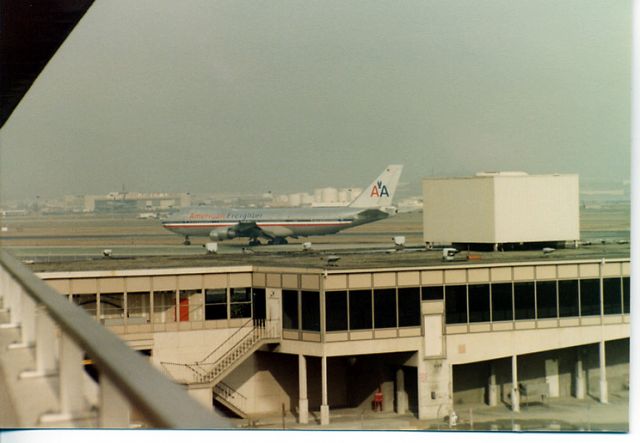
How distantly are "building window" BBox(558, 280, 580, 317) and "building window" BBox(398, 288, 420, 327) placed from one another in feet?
8.58

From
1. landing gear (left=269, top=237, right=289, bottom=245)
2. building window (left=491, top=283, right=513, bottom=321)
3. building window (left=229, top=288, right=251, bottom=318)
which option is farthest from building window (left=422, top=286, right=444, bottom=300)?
landing gear (left=269, top=237, right=289, bottom=245)

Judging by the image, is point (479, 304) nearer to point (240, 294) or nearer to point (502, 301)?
point (502, 301)

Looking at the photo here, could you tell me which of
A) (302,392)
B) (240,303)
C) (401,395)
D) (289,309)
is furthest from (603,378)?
(240,303)

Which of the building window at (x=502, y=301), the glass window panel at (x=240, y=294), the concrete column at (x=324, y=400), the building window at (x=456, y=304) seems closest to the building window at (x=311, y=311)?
the concrete column at (x=324, y=400)

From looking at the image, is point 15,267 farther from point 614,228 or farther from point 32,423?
point 614,228

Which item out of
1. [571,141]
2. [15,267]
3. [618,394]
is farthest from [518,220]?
[15,267]

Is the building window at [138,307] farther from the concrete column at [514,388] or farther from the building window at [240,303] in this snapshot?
the concrete column at [514,388]

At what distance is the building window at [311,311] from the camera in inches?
752

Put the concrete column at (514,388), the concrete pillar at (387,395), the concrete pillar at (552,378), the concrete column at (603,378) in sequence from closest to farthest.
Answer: the concrete column at (514,388), the concrete pillar at (387,395), the concrete column at (603,378), the concrete pillar at (552,378)

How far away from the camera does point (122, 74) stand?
29016mm

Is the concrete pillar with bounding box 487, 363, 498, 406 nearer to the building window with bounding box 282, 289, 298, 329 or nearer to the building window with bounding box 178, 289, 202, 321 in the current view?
the building window with bounding box 282, 289, 298, 329

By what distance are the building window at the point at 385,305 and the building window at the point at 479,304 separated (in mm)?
1382

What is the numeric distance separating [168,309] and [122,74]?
11.2 metres

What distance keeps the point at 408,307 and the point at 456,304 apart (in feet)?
2.87
